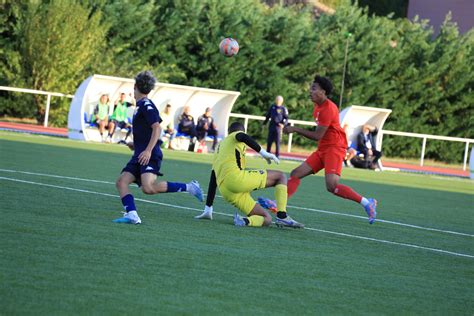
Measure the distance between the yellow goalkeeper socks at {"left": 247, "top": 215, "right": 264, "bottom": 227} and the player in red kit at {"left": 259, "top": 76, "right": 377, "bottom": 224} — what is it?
73 centimetres

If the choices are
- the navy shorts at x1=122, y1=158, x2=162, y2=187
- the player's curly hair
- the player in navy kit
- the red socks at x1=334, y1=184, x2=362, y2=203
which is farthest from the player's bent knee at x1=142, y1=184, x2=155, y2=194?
the red socks at x1=334, y1=184, x2=362, y2=203

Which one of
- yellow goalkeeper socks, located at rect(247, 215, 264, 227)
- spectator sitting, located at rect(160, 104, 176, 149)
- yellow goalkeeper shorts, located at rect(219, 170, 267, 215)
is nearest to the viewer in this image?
yellow goalkeeper shorts, located at rect(219, 170, 267, 215)

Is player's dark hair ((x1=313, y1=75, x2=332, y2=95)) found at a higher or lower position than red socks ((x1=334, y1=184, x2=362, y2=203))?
higher

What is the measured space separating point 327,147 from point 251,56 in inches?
1100

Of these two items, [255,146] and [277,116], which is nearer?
[255,146]

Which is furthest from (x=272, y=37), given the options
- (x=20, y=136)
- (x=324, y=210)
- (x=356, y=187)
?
(x=324, y=210)

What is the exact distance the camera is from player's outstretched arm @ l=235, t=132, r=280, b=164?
11.4 m

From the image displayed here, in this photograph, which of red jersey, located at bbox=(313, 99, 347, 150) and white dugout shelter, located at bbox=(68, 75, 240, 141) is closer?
red jersey, located at bbox=(313, 99, 347, 150)

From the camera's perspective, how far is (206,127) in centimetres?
3212

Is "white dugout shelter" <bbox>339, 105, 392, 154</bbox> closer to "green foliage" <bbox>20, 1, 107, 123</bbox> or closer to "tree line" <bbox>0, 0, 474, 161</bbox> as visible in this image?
"tree line" <bbox>0, 0, 474, 161</bbox>

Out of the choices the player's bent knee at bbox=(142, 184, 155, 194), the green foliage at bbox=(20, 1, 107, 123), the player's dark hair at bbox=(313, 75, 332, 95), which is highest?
the green foliage at bbox=(20, 1, 107, 123)

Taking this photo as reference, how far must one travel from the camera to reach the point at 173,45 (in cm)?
4028

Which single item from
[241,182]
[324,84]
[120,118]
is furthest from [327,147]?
[120,118]

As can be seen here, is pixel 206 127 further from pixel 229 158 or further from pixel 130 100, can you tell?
pixel 229 158
